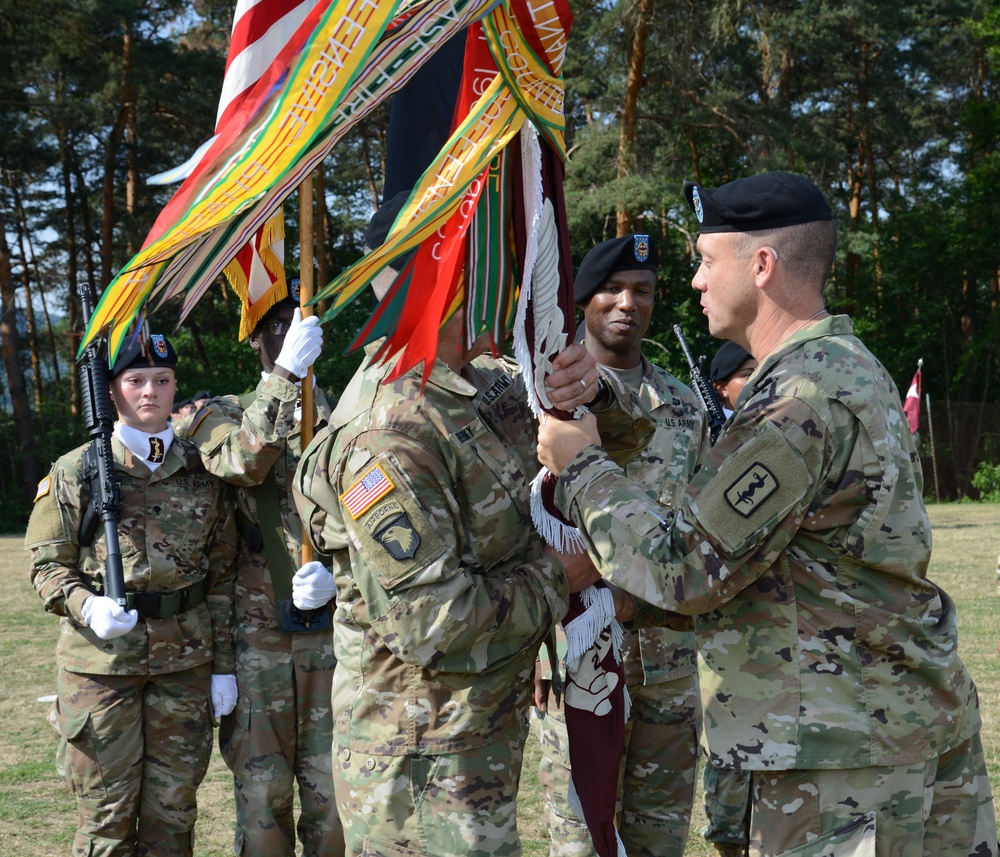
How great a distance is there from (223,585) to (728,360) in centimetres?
305

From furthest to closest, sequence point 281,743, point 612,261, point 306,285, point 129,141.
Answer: point 129,141 < point 612,261 < point 281,743 < point 306,285

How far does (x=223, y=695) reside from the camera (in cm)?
473

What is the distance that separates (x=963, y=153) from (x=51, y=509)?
118ft

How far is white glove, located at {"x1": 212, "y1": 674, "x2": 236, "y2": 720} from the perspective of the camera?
4.73m

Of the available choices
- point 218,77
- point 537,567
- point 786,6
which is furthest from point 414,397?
point 786,6

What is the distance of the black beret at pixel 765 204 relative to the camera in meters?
2.70

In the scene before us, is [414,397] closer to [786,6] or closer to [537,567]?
[537,567]

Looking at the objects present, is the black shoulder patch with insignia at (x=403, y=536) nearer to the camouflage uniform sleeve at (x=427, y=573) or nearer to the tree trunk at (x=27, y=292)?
the camouflage uniform sleeve at (x=427, y=573)

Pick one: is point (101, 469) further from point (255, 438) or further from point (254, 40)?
point (254, 40)

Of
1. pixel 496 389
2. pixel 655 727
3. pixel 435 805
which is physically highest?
pixel 496 389

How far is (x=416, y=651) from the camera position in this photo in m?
2.65

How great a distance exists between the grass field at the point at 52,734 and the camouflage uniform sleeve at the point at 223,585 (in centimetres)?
110

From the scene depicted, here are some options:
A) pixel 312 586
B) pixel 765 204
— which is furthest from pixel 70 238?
pixel 765 204

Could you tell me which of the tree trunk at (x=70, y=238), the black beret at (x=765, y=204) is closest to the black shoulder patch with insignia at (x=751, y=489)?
the black beret at (x=765, y=204)
